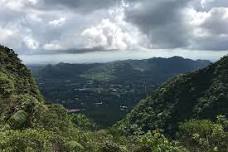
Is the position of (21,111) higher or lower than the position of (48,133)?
higher

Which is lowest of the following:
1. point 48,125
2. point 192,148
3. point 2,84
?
point 192,148

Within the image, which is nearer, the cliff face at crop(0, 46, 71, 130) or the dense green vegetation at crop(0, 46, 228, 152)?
the dense green vegetation at crop(0, 46, 228, 152)

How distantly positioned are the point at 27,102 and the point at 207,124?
67825 mm

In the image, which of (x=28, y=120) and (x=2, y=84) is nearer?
(x=28, y=120)

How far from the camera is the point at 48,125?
370 ft

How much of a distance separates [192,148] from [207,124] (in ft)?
49.9

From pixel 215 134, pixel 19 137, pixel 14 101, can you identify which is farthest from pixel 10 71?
pixel 19 137

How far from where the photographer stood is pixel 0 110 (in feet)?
378

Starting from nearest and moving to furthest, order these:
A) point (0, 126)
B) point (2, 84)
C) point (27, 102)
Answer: point (0, 126) → point (27, 102) → point (2, 84)

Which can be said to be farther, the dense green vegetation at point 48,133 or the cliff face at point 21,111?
the cliff face at point 21,111

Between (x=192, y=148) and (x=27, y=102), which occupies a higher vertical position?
(x=27, y=102)

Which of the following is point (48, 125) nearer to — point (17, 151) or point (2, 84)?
point (2, 84)

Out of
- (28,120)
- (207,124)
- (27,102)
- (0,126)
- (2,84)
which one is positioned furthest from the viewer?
(207,124)

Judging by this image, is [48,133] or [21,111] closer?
[48,133]
